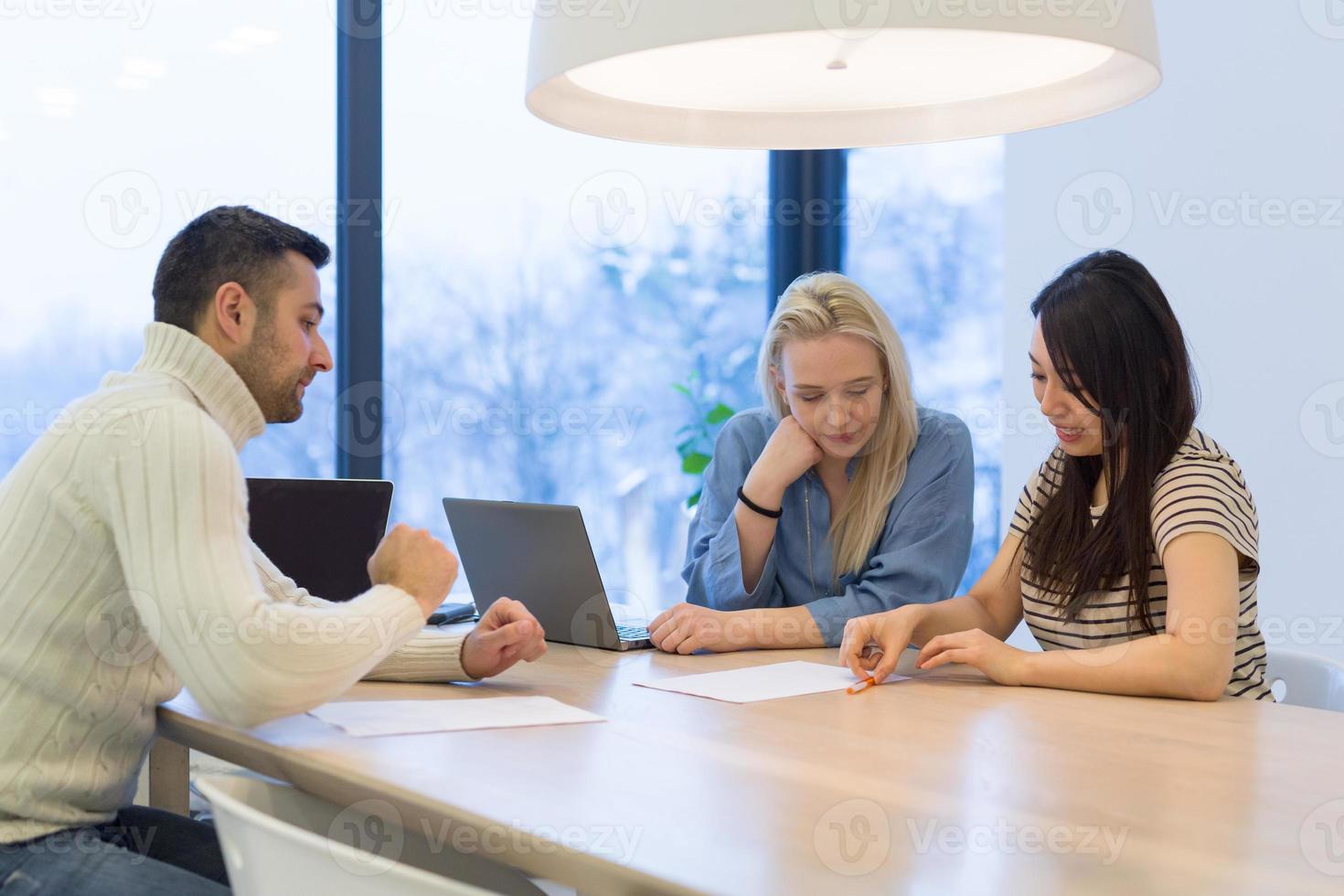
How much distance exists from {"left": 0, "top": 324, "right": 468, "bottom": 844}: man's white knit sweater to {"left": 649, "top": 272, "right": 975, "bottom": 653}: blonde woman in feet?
3.18

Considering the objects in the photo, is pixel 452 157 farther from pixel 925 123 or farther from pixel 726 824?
pixel 726 824

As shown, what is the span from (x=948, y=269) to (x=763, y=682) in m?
2.83

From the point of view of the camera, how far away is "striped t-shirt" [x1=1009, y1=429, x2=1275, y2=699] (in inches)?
70.8

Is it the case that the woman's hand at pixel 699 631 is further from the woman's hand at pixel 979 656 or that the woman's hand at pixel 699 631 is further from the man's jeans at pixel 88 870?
the man's jeans at pixel 88 870

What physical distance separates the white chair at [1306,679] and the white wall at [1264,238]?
4.06 feet

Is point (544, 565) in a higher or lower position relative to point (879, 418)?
lower

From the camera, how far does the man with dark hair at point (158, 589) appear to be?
1.41 m

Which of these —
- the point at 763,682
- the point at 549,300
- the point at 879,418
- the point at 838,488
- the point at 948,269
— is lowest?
the point at 763,682

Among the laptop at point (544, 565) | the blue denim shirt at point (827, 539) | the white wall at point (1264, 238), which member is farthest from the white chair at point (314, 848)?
the white wall at point (1264, 238)

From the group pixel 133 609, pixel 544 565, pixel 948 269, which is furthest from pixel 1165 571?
pixel 948 269

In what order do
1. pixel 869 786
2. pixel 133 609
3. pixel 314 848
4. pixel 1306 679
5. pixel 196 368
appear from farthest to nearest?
1. pixel 1306 679
2. pixel 196 368
3. pixel 133 609
4. pixel 869 786
5. pixel 314 848

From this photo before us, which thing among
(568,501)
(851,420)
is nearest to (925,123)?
(851,420)

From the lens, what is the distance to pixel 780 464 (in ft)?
8.01

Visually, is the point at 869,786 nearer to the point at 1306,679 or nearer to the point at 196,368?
the point at 196,368
